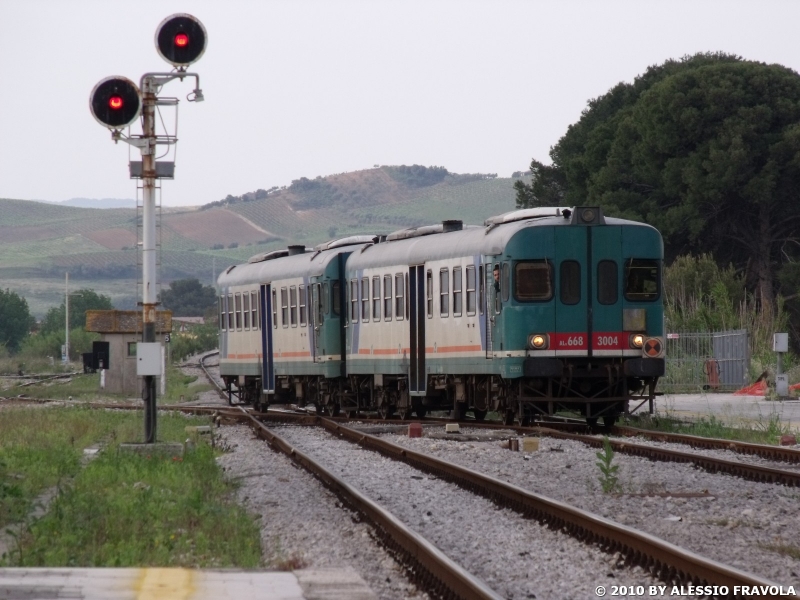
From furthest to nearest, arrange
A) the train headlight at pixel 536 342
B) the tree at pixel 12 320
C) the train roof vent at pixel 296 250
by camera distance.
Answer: the tree at pixel 12 320 < the train roof vent at pixel 296 250 < the train headlight at pixel 536 342

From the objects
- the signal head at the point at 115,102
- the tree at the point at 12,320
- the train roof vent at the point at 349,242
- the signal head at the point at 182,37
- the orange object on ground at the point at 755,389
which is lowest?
the orange object on ground at the point at 755,389

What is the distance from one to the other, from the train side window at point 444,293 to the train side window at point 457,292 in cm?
23

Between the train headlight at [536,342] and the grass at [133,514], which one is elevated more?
the train headlight at [536,342]

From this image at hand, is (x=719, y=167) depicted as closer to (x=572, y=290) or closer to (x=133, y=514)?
(x=572, y=290)

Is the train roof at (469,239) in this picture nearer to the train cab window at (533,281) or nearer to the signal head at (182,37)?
the train cab window at (533,281)

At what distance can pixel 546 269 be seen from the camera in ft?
69.1

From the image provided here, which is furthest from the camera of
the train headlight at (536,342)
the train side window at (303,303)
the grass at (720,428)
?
the train side window at (303,303)

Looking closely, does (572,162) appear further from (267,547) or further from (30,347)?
(30,347)

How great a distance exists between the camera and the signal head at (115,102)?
55.8ft

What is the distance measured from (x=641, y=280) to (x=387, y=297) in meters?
5.22

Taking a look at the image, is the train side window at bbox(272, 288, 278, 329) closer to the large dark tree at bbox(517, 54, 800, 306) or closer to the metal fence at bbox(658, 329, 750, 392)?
the metal fence at bbox(658, 329, 750, 392)

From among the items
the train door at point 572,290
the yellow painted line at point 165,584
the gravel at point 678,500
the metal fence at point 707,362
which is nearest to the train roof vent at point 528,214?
the train door at point 572,290

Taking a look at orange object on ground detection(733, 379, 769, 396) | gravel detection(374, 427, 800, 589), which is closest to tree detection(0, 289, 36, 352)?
orange object on ground detection(733, 379, 769, 396)

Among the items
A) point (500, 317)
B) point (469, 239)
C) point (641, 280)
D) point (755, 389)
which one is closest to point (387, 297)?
point (469, 239)
